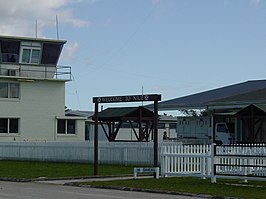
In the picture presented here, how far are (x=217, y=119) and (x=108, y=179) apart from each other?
2638cm

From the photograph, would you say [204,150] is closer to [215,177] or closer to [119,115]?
[215,177]

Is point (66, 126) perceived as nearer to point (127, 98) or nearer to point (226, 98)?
point (226, 98)

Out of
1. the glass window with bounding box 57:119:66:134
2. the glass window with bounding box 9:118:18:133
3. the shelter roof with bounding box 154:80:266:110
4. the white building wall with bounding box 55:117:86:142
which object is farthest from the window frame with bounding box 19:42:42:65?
the shelter roof with bounding box 154:80:266:110

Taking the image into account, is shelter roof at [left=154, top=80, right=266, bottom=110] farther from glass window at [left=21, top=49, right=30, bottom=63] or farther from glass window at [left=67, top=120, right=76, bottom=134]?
glass window at [left=21, top=49, right=30, bottom=63]

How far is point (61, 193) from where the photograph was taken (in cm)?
2009

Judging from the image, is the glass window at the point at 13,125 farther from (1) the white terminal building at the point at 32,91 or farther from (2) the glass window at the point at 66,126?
(2) the glass window at the point at 66,126

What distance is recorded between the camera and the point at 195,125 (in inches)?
2032

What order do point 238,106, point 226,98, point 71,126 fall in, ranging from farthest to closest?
point 71,126 → point 226,98 → point 238,106

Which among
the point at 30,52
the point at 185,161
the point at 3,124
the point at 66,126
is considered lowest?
the point at 185,161

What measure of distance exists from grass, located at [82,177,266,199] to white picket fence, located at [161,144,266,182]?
330mm

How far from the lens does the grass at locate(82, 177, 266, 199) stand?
19578mm

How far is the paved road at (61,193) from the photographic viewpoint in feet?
62.3

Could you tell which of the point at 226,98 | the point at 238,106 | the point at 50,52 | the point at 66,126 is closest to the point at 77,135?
the point at 66,126

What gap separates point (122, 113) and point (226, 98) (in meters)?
7.50
